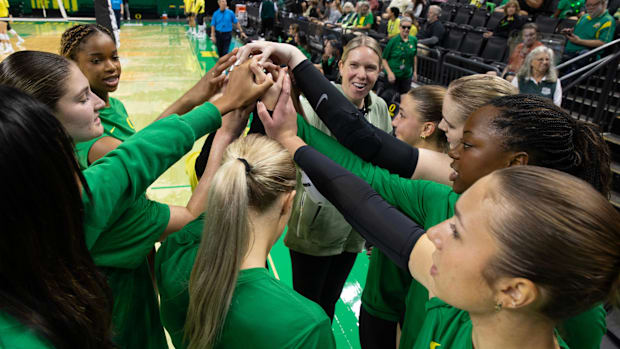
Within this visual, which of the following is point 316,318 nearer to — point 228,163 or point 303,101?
point 228,163

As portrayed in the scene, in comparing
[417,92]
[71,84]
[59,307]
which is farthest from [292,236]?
[59,307]

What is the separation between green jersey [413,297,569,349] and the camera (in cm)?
99

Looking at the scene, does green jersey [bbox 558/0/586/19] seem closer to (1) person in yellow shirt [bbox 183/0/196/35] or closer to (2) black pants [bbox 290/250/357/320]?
(2) black pants [bbox 290/250/357/320]

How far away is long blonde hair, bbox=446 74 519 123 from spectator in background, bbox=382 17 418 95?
5234mm

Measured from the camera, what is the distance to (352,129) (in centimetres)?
149

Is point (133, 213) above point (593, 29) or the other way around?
the other way around

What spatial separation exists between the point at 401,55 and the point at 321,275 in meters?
5.19

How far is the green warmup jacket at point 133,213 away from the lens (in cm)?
104

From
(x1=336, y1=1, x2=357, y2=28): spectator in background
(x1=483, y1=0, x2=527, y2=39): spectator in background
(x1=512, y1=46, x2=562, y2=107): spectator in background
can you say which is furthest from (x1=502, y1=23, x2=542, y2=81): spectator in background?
(x1=336, y1=1, x2=357, y2=28): spectator in background

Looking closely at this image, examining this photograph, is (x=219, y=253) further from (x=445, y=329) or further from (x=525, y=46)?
(x=525, y=46)

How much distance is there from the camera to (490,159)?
1.18m

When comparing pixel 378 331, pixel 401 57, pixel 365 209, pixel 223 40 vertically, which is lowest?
pixel 223 40

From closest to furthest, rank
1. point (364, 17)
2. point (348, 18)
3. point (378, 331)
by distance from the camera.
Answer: point (378, 331) < point (364, 17) < point (348, 18)

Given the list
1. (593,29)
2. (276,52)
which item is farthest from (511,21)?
(276,52)
